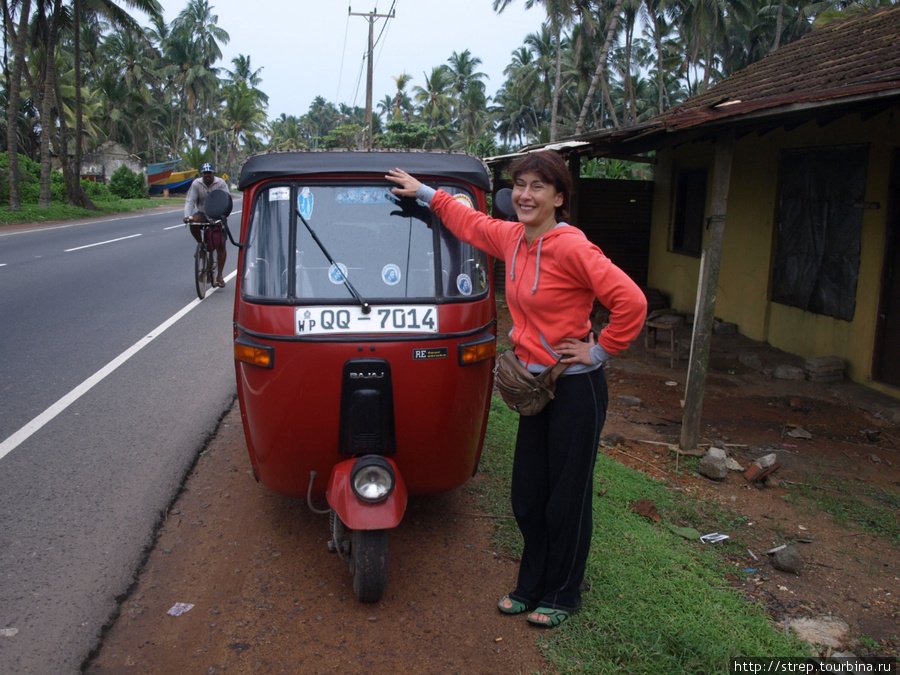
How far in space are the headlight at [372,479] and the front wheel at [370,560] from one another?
0.53 feet

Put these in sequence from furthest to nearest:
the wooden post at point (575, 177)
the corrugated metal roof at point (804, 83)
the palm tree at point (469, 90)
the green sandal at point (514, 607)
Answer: the palm tree at point (469, 90) < the wooden post at point (575, 177) < the corrugated metal roof at point (804, 83) < the green sandal at point (514, 607)

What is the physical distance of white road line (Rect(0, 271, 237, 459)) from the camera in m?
5.06

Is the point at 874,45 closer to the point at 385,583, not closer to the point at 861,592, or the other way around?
the point at 861,592

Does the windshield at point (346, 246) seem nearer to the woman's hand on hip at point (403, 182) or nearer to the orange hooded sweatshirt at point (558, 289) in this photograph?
the woman's hand on hip at point (403, 182)

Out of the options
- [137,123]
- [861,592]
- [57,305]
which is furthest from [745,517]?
[137,123]

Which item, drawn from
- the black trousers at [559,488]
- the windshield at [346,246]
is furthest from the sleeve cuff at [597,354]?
the windshield at [346,246]

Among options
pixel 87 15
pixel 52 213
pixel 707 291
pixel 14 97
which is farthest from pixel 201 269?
pixel 87 15

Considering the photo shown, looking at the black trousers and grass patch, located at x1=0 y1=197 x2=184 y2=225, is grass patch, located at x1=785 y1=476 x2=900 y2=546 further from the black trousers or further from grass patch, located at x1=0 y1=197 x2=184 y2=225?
grass patch, located at x1=0 y1=197 x2=184 y2=225

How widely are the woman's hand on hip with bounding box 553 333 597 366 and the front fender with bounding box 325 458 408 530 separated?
923mm

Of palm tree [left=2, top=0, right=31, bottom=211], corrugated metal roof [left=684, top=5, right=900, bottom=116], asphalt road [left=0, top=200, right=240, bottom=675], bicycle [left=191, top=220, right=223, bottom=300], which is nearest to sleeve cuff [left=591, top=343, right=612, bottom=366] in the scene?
asphalt road [left=0, top=200, right=240, bottom=675]

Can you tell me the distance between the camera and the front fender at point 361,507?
10.0 feet

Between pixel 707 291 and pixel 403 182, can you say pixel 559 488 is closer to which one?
pixel 403 182

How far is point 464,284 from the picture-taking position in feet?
A: 11.7

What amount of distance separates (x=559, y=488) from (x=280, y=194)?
6.18 ft
